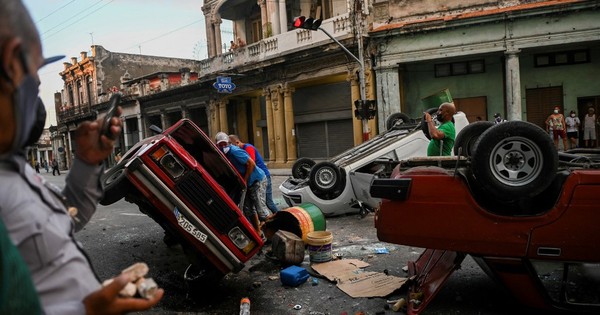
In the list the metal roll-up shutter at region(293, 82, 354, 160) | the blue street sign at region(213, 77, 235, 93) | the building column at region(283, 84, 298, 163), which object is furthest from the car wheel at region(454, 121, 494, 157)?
the blue street sign at region(213, 77, 235, 93)

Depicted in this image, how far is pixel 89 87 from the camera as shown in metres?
40.9

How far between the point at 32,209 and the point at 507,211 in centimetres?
314

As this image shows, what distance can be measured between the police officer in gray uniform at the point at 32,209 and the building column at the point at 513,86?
16.4 m

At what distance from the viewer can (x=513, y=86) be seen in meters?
15.1

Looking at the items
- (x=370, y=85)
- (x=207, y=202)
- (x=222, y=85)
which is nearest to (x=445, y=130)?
(x=207, y=202)

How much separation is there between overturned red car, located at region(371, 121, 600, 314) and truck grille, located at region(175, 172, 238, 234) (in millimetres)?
1403

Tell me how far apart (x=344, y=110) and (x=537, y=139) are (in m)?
16.8

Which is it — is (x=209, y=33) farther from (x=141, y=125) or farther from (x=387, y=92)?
(x=387, y=92)

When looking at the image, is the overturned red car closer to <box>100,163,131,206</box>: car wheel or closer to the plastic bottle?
the plastic bottle

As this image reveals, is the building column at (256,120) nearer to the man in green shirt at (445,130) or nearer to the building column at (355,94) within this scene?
the building column at (355,94)

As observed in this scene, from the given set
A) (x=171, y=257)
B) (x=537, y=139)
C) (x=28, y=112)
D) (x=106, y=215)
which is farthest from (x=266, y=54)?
(x=28, y=112)

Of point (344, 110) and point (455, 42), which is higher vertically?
point (455, 42)

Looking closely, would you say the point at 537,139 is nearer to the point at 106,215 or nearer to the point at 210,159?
the point at 210,159

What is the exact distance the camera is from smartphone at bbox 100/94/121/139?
1433 mm
